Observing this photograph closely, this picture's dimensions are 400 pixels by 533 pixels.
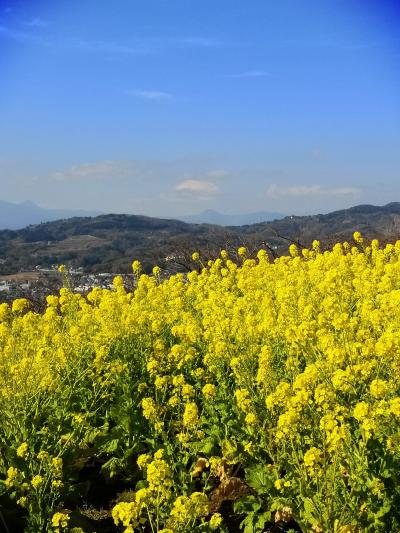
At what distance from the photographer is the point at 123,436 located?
231 inches

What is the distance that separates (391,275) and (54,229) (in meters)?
113

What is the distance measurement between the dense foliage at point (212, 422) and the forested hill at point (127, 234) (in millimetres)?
12121

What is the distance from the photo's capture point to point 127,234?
9269cm

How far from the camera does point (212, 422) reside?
5695 mm

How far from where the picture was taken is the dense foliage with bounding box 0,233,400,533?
402 centimetres

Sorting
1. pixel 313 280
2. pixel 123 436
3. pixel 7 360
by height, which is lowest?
pixel 123 436

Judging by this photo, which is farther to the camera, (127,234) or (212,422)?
(127,234)

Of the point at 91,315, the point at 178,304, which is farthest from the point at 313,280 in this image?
the point at 91,315

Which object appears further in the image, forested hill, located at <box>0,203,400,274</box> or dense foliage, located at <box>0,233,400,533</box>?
forested hill, located at <box>0,203,400,274</box>

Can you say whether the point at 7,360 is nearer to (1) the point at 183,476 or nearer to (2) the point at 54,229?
(1) the point at 183,476

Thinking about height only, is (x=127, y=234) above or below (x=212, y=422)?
above

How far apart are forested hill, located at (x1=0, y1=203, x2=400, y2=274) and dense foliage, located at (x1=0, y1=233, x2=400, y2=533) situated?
39.8 ft

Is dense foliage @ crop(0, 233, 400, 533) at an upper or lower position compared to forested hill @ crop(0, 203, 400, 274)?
lower

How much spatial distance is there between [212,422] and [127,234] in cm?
8812
